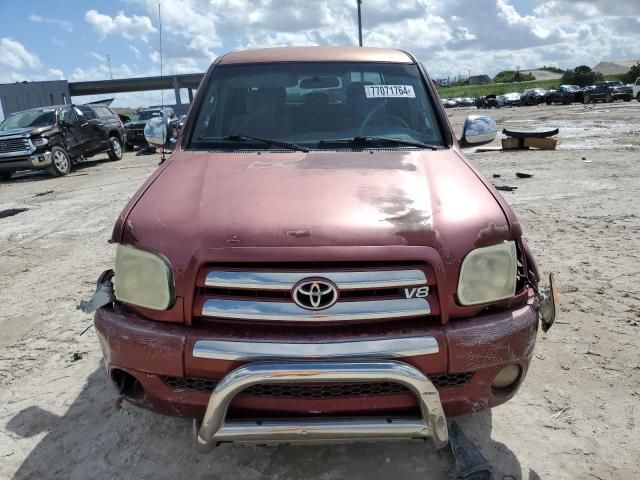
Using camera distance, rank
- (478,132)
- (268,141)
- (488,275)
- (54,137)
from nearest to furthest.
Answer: (488,275), (268,141), (478,132), (54,137)

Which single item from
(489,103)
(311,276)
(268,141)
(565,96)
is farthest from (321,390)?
(489,103)

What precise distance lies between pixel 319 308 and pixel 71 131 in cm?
1439

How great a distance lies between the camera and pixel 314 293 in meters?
1.99

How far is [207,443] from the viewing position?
2.01m

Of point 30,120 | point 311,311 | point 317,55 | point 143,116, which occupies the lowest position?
point 311,311

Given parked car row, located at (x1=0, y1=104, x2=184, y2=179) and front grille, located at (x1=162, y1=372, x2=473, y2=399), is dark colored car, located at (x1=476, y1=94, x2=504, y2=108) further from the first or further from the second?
front grille, located at (x1=162, y1=372, x2=473, y2=399)

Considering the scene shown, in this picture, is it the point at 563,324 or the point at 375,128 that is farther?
the point at 563,324

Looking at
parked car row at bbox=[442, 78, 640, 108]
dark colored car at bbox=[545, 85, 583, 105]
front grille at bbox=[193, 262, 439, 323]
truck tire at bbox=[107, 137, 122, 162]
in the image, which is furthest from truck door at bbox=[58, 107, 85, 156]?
dark colored car at bbox=[545, 85, 583, 105]

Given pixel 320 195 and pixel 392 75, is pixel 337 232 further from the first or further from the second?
pixel 392 75

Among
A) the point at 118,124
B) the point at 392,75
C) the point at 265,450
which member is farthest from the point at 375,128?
the point at 118,124

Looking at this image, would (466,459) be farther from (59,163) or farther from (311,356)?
(59,163)

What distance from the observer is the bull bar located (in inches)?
74.7

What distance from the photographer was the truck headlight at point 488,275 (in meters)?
2.11

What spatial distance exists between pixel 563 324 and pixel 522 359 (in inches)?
71.4
